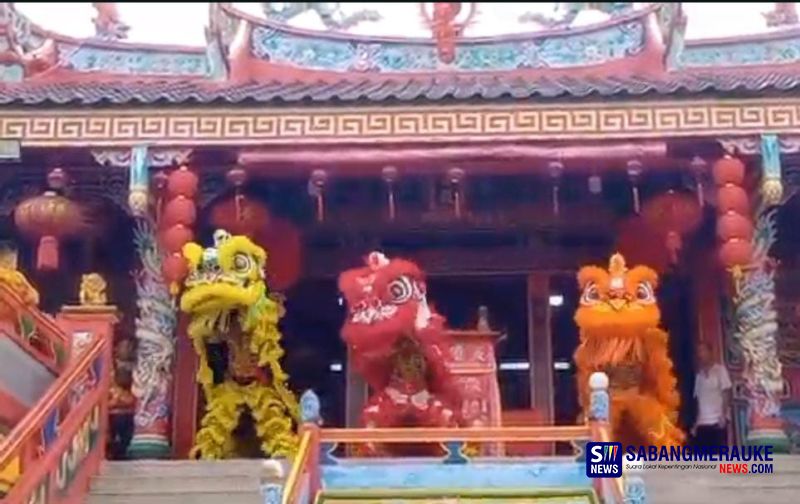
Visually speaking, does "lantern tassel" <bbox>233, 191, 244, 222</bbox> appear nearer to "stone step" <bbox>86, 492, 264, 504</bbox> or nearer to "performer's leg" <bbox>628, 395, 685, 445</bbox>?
"stone step" <bbox>86, 492, 264, 504</bbox>

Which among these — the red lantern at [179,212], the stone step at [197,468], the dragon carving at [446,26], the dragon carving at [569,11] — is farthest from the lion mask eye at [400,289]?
the dragon carving at [569,11]

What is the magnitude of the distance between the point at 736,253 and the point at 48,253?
482 centimetres

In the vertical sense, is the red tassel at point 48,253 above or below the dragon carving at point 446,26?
below

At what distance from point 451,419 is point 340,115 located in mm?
2339

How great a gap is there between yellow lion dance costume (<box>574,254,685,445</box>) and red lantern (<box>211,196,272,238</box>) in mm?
2488

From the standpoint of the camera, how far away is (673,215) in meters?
9.83

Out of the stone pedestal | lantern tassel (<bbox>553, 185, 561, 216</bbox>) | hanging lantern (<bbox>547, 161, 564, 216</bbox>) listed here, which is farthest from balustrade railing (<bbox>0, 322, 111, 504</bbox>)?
lantern tassel (<bbox>553, 185, 561, 216</bbox>)

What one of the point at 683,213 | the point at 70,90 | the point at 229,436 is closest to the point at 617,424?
the point at 683,213

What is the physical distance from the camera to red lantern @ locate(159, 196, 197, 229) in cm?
941

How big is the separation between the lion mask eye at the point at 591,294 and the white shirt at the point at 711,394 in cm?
149

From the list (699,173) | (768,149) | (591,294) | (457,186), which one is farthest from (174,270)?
(768,149)

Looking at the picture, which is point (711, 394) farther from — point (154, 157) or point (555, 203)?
point (154, 157)

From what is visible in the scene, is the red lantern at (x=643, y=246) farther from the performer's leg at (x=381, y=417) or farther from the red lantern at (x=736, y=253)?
the performer's leg at (x=381, y=417)

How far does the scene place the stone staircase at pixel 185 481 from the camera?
7418 millimetres
